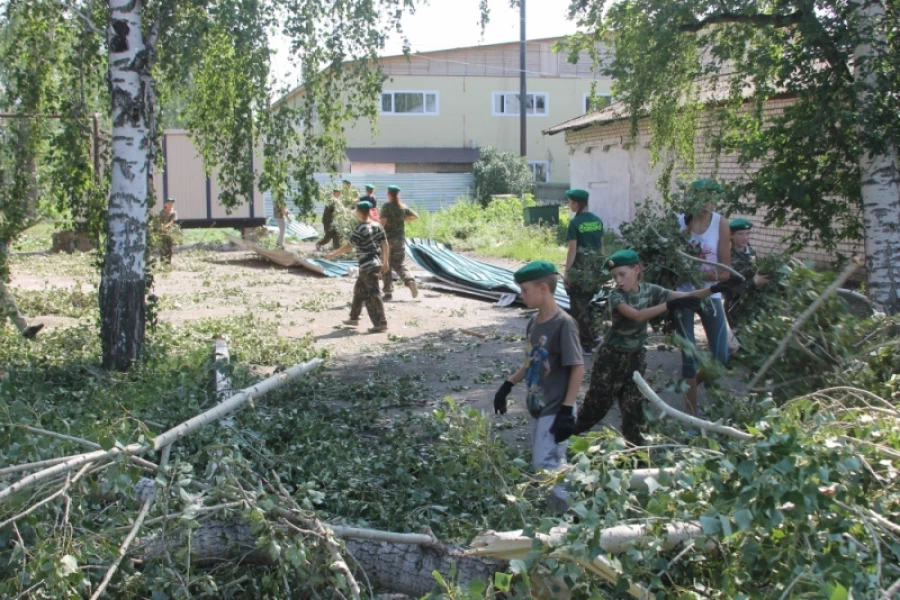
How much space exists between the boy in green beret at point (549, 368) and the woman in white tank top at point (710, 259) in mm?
1766

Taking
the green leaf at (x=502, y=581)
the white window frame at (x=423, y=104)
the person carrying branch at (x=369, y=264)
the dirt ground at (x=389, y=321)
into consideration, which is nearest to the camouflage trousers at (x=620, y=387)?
the dirt ground at (x=389, y=321)

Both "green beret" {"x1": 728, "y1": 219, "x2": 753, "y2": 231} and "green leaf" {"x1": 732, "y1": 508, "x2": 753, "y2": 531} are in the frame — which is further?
"green beret" {"x1": 728, "y1": 219, "x2": 753, "y2": 231}

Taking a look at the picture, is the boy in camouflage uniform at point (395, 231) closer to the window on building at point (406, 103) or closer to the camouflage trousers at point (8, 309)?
the camouflage trousers at point (8, 309)

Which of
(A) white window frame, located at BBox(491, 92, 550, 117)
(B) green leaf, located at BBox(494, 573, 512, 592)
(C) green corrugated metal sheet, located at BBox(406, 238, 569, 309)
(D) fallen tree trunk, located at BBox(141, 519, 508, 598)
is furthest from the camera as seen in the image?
(A) white window frame, located at BBox(491, 92, 550, 117)

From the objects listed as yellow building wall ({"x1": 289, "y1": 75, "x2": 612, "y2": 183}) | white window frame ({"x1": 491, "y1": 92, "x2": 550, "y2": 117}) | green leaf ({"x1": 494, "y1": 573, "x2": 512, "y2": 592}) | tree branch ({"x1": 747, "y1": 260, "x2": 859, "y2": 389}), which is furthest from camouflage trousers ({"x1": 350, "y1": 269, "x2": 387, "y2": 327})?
white window frame ({"x1": 491, "y1": 92, "x2": 550, "y2": 117})

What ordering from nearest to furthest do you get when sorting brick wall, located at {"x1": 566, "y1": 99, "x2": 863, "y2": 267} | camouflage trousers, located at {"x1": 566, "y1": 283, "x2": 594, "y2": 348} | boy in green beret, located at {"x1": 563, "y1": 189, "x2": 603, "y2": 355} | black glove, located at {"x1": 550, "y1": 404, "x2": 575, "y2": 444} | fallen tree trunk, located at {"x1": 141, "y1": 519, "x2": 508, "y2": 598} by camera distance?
fallen tree trunk, located at {"x1": 141, "y1": 519, "x2": 508, "y2": 598}
black glove, located at {"x1": 550, "y1": 404, "x2": 575, "y2": 444}
boy in green beret, located at {"x1": 563, "y1": 189, "x2": 603, "y2": 355}
camouflage trousers, located at {"x1": 566, "y1": 283, "x2": 594, "y2": 348}
brick wall, located at {"x1": 566, "y1": 99, "x2": 863, "y2": 267}

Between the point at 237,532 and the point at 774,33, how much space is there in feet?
24.5

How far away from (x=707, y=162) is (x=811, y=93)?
944 cm

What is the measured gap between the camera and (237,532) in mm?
3748

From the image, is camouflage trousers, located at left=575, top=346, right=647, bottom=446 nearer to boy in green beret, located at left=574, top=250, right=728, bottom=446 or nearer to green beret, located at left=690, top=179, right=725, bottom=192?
boy in green beret, located at left=574, top=250, right=728, bottom=446

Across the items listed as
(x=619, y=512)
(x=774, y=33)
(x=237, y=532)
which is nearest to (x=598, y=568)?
(x=619, y=512)

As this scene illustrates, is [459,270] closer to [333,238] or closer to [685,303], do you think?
[333,238]

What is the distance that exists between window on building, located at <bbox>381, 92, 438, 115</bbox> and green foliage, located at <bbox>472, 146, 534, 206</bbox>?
5.53 meters

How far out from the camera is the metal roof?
39812 mm
